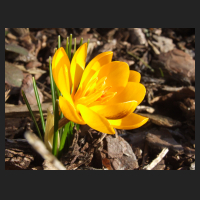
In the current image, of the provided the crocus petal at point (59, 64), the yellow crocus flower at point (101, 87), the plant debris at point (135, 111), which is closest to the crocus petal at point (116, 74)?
the yellow crocus flower at point (101, 87)

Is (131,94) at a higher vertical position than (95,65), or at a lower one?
lower

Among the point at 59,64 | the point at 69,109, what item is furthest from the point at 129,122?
the point at 59,64

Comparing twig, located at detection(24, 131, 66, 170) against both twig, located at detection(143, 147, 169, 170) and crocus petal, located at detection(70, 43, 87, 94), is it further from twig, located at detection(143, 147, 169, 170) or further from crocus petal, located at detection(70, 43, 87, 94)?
twig, located at detection(143, 147, 169, 170)

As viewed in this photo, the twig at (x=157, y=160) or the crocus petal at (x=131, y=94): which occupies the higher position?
the crocus petal at (x=131, y=94)

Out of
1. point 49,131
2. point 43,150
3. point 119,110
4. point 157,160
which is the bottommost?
point 157,160

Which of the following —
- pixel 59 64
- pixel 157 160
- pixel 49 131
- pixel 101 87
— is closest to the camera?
pixel 59 64

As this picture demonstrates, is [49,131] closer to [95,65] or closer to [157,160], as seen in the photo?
[95,65]

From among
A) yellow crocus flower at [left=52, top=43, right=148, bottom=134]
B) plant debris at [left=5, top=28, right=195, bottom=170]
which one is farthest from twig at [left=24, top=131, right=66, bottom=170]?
yellow crocus flower at [left=52, top=43, right=148, bottom=134]

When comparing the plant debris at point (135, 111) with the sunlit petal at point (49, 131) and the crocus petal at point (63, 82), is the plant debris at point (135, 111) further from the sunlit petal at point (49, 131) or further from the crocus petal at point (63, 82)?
the crocus petal at point (63, 82)
